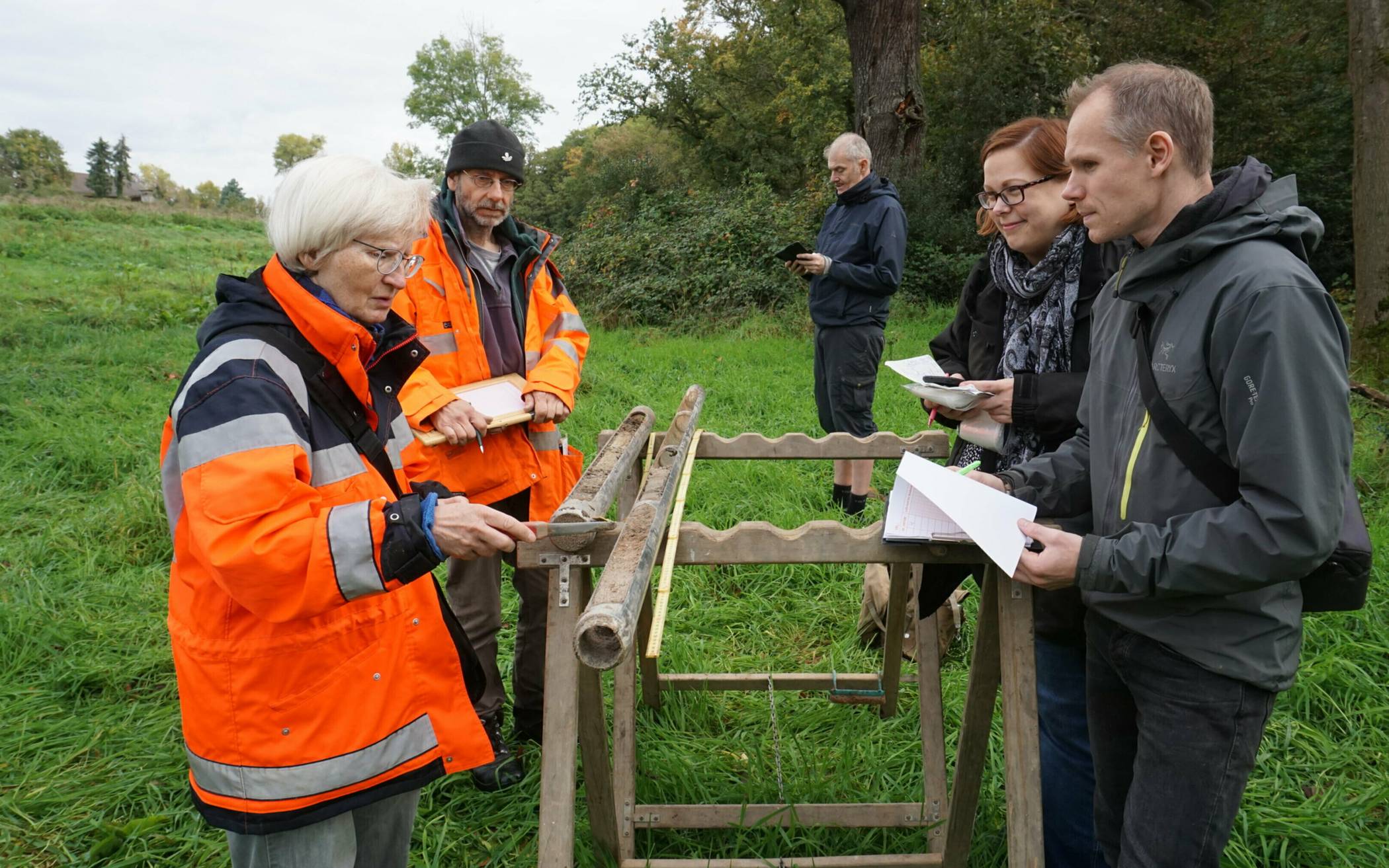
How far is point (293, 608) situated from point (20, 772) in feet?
7.70

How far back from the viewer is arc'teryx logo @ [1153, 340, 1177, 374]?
1.57m

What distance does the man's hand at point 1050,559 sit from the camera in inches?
63.8

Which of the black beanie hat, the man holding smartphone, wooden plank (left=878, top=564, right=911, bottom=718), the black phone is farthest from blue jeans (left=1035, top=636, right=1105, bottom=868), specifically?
the black phone

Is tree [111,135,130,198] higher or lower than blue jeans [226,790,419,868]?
higher

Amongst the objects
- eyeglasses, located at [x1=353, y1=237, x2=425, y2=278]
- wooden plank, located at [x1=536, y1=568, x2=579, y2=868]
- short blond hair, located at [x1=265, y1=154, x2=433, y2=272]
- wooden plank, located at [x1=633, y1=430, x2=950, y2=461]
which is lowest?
wooden plank, located at [x1=536, y1=568, x2=579, y2=868]

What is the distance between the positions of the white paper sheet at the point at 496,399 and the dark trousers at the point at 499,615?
0.34 m

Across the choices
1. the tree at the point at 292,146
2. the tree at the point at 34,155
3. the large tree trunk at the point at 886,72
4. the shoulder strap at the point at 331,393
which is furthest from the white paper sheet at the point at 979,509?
the tree at the point at 292,146

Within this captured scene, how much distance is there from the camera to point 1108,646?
5.94 feet

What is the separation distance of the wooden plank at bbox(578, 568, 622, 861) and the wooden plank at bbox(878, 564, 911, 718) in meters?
1.09

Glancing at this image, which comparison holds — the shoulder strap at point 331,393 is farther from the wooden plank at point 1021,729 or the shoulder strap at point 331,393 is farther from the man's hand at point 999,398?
the man's hand at point 999,398

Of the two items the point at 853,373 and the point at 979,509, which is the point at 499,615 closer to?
the point at 979,509

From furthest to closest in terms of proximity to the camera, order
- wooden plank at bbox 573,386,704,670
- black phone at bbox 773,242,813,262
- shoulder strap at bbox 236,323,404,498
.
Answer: black phone at bbox 773,242,813,262 < shoulder strap at bbox 236,323,404,498 < wooden plank at bbox 573,386,704,670

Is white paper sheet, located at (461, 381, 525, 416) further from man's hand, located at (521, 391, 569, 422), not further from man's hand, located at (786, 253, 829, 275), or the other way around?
man's hand, located at (786, 253, 829, 275)

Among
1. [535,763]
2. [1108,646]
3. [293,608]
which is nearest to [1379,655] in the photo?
[1108,646]
